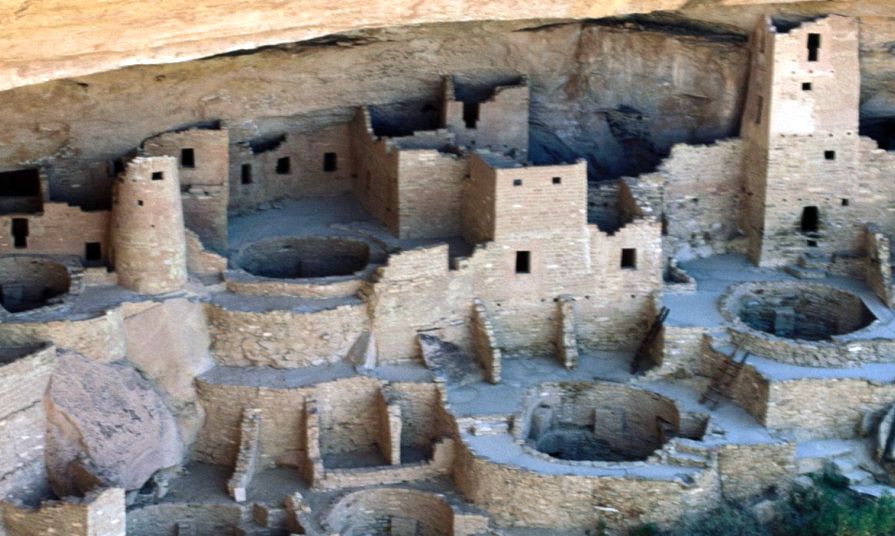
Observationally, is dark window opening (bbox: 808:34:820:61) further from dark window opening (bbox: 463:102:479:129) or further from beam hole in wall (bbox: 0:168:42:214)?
beam hole in wall (bbox: 0:168:42:214)

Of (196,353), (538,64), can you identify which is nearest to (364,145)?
(538,64)

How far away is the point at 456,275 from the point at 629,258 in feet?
7.54

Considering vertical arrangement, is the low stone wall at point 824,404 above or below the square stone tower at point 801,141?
below

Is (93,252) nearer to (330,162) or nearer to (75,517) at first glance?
(330,162)

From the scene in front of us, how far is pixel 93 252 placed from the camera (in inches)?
893

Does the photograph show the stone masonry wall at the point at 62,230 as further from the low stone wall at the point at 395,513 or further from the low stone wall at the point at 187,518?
the low stone wall at the point at 395,513

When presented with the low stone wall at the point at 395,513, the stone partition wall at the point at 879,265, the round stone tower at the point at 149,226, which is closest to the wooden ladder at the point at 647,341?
the stone partition wall at the point at 879,265

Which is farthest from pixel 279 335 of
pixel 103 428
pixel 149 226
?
pixel 103 428

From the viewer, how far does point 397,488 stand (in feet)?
70.2

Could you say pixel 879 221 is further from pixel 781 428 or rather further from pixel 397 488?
pixel 397 488

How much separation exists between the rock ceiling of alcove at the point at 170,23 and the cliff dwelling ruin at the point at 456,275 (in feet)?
0.51

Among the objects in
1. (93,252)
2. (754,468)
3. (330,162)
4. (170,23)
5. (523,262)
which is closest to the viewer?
(170,23)

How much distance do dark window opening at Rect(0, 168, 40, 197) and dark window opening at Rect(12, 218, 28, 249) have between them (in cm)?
103

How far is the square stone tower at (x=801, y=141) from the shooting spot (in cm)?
2375
